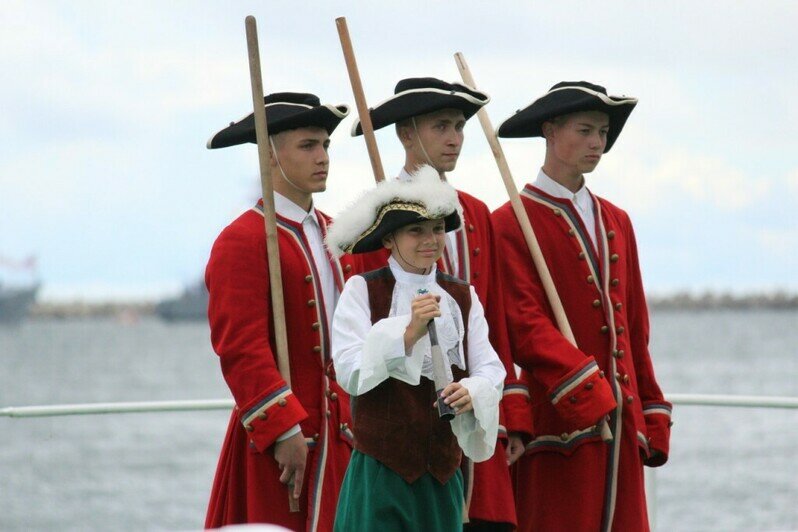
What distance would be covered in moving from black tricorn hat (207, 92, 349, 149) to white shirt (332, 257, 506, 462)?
74 centimetres

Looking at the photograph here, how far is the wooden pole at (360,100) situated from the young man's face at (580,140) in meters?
→ 0.77

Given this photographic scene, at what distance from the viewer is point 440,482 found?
5.04 meters

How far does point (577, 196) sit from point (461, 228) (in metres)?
0.58

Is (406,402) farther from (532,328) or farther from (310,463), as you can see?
(532,328)

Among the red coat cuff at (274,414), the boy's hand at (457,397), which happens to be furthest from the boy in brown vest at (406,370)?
the red coat cuff at (274,414)

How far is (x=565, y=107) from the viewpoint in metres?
6.07

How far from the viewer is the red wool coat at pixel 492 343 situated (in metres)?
5.73

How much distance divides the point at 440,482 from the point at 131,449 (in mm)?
33285

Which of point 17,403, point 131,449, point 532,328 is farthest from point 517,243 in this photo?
point 17,403

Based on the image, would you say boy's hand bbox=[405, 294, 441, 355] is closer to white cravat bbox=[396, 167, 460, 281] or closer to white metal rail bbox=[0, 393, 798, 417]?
white cravat bbox=[396, 167, 460, 281]

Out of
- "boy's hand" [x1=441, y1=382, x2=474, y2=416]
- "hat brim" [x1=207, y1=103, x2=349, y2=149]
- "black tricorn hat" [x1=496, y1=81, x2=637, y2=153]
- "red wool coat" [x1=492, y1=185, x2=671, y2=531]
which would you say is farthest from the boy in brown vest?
"black tricorn hat" [x1=496, y1=81, x2=637, y2=153]

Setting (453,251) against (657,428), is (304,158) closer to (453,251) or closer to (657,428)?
(453,251)

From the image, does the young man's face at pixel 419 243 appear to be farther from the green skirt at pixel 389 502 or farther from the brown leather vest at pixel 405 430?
the green skirt at pixel 389 502

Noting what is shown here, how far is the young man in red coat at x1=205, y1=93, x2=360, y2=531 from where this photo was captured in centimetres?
541
